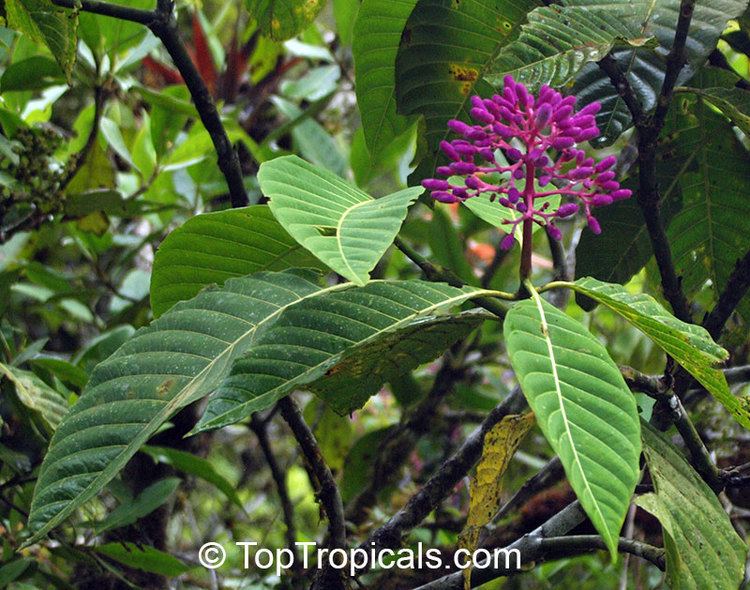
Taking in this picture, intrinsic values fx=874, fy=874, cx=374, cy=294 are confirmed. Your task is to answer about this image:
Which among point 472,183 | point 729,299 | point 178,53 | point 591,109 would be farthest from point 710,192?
point 178,53

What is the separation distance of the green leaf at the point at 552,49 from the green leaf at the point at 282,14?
1.30ft

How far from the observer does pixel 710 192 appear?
1294 mm

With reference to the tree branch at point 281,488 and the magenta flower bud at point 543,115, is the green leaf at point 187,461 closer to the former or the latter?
the tree branch at point 281,488

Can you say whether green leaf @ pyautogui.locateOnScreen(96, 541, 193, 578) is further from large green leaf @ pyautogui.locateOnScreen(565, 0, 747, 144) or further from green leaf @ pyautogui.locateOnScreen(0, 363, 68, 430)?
large green leaf @ pyautogui.locateOnScreen(565, 0, 747, 144)

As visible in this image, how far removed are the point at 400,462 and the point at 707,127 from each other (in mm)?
1042

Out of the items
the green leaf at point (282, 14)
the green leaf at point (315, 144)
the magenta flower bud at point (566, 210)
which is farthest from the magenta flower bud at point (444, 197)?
the green leaf at point (315, 144)

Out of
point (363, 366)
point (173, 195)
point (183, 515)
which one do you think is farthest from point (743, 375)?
point (183, 515)

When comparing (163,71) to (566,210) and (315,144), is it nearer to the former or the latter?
(315,144)

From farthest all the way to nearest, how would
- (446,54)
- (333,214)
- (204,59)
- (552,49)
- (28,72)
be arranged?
1. (204,59)
2. (28,72)
3. (446,54)
4. (552,49)
5. (333,214)

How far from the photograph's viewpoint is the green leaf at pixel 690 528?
82cm

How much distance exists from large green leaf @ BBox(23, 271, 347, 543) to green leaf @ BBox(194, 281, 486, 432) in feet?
0.12

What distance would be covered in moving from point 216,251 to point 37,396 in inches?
16.4

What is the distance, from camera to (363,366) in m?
1.00

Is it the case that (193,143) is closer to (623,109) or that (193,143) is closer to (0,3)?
(0,3)
